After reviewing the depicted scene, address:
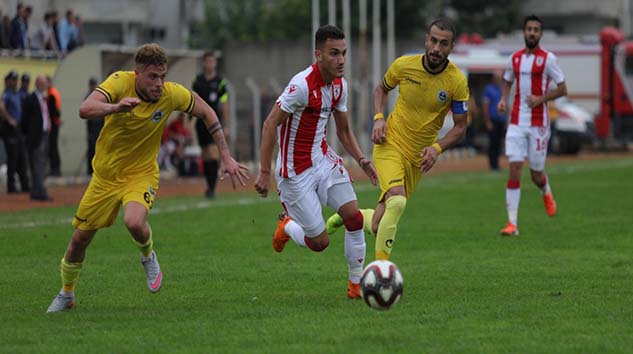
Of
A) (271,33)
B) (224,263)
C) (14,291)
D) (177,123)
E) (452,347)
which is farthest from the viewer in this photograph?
(271,33)

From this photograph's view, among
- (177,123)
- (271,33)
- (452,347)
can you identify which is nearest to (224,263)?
(452,347)

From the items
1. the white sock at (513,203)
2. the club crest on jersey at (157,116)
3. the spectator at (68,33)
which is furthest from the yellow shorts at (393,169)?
the spectator at (68,33)

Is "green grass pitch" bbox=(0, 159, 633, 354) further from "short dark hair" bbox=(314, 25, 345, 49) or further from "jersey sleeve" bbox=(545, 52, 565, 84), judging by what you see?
"short dark hair" bbox=(314, 25, 345, 49)

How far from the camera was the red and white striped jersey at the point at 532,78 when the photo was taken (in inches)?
652

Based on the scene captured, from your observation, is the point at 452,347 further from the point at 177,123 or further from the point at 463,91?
the point at 177,123

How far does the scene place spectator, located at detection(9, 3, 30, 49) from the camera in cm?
2841

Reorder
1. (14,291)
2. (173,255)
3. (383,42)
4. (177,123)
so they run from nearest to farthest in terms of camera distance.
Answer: (14,291) < (173,255) < (177,123) < (383,42)

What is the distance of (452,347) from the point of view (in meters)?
8.55

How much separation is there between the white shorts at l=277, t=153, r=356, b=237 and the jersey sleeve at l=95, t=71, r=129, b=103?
1.59 m

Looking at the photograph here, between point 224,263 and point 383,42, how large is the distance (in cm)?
3981

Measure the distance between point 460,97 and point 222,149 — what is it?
2555mm

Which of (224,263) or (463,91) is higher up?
(463,91)

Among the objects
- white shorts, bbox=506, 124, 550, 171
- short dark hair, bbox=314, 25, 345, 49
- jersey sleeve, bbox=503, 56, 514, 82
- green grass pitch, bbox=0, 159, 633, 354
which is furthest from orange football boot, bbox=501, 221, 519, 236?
short dark hair, bbox=314, 25, 345, 49

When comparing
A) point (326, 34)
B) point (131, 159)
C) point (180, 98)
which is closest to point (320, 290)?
point (131, 159)
